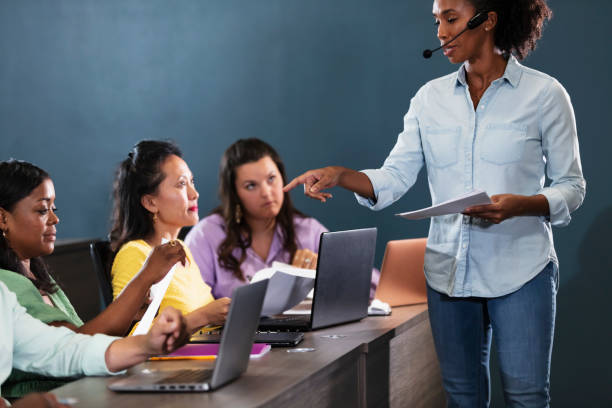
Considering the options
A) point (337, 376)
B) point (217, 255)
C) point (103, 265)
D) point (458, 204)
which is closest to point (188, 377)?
point (337, 376)

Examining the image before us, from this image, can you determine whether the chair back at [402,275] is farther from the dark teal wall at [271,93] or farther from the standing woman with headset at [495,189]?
the dark teal wall at [271,93]

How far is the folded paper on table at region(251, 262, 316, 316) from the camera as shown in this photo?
191 centimetres

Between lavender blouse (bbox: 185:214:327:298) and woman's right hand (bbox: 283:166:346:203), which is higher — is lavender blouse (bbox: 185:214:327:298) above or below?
below

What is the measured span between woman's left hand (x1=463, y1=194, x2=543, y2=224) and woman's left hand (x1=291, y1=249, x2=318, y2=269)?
1144 mm

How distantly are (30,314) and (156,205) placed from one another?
2.54 ft

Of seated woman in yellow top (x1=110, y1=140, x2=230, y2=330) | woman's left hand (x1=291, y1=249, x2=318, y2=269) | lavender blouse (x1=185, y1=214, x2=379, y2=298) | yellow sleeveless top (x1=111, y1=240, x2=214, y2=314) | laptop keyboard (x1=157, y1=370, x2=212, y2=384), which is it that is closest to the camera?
laptop keyboard (x1=157, y1=370, x2=212, y2=384)

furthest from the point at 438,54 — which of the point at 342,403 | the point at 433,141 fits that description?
the point at 342,403

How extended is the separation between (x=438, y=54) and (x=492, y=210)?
178cm

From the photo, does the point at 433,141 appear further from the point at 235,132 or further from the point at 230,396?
the point at 235,132

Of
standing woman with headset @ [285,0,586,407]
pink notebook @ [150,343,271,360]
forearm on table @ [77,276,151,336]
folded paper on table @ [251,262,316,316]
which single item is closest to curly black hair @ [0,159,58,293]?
forearm on table @ [77,276,151,336]

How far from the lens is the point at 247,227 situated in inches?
117

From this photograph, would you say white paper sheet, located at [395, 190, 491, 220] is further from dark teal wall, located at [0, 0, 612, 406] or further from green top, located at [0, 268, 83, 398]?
dark teal wall, located at [0, 0, 612, 406]

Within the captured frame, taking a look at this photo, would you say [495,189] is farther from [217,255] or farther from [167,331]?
[217,255]

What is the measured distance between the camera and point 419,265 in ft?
7.88
